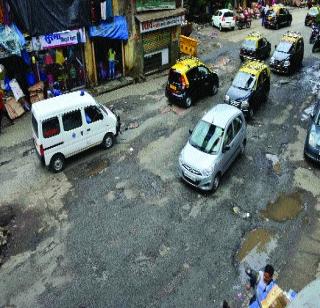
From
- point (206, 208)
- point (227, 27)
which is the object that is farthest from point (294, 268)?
point (227, 27)

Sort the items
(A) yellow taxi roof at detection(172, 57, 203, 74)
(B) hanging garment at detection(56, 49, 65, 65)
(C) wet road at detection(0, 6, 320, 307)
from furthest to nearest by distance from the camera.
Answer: (B) hanging garment at detection(56, 49, 65, 65), (A) yellow taxi roof at detection(172, 57, 203, 74), (C) wet road at detection(0, 6, 320, 307)

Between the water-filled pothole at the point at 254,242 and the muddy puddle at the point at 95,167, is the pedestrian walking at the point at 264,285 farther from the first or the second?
the muddy puddle at the point at 95,167

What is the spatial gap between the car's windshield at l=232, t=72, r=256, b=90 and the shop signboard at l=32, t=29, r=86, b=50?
25.8ft

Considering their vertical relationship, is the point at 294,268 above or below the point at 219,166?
below

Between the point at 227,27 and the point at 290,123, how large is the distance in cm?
1716

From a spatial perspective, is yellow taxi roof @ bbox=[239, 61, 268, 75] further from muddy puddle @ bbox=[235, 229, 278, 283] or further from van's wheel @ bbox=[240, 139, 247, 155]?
muddy puddle @ bbox=[235, 229, 278, 283]

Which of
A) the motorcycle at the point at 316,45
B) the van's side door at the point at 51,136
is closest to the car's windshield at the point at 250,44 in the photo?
the motorcycle at the point at 316,45

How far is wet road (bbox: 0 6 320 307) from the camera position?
32.4 ft

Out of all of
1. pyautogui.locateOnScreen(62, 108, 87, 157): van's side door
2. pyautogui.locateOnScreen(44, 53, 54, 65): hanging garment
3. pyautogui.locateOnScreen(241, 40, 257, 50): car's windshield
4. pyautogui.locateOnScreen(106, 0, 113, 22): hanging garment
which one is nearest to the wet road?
pyautogui.locateOnScreen(62, 108, 87, 157): van's side door

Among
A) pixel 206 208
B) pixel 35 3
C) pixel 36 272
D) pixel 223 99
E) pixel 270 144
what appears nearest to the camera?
pixel 36 272

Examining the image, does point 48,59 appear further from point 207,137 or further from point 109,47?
point 207,137

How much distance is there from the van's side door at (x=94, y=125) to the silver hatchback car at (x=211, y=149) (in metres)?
3.49

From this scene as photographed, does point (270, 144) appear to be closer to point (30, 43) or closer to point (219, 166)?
point (219, 166)

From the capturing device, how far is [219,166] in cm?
1284
